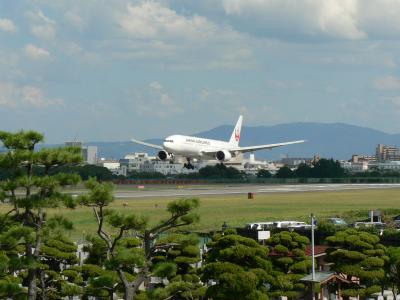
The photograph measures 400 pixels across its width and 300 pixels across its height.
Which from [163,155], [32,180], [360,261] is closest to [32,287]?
[32,180]

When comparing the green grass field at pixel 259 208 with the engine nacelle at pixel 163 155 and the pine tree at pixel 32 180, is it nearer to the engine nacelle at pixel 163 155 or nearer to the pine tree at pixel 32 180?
the engine nacelle at pixel 163 155

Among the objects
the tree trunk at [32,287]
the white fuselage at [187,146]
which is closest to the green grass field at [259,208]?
the white fuselage at [187,146]

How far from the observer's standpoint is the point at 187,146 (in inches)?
5167

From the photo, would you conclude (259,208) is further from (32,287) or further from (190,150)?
(32,287)

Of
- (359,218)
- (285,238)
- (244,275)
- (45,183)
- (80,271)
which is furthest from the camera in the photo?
(359,218)

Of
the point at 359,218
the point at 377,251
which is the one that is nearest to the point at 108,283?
the point at 377,251

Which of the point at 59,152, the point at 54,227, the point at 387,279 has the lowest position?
the point at 387,279

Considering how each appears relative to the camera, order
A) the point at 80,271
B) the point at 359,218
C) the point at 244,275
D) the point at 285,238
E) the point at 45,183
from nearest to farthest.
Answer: the point at 45,183 < the point at 244,275 < the point at 80,271 < the point at 285,238 < the point at 359,218

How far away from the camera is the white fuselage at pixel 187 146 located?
128750 mm

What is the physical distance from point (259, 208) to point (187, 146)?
1991 inches

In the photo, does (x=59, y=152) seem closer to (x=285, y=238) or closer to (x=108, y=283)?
(x=108, y=283)

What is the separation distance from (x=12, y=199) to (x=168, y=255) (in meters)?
A: 10.4

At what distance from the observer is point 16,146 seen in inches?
995

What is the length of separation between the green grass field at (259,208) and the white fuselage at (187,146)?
26.1m
